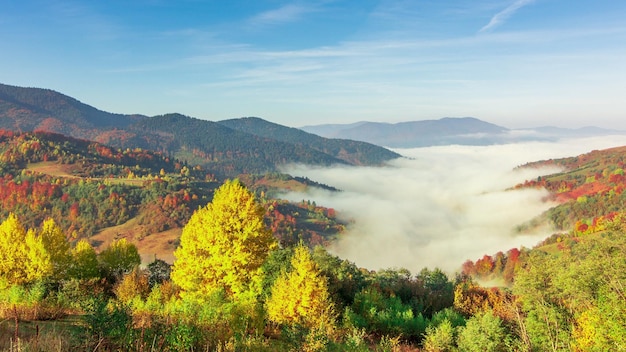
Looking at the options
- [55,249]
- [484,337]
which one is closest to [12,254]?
[55,249]

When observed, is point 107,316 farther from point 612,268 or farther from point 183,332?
point 612,268

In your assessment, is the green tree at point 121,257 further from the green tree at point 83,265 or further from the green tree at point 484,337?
the green tree at point 484,337

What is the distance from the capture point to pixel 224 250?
2847 cm

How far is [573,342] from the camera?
32.0 meters

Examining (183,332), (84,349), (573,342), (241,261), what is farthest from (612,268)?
(84,349)

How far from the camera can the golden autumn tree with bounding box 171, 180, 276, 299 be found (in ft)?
92.9

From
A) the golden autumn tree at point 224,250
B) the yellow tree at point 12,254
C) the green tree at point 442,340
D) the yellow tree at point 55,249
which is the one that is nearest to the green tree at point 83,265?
the yellow tree at point 55,249

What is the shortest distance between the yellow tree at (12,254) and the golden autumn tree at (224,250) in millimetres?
26201

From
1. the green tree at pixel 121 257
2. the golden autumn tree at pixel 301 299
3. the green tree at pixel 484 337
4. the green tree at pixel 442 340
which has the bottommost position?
the green tree at pixel 121 257

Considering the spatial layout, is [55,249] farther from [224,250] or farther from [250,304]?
[250,304]

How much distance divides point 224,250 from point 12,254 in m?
30.4

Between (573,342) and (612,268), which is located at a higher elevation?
(612,268)

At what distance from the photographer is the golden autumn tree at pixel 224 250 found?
28.3 metres

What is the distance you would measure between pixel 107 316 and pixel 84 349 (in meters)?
1.77
